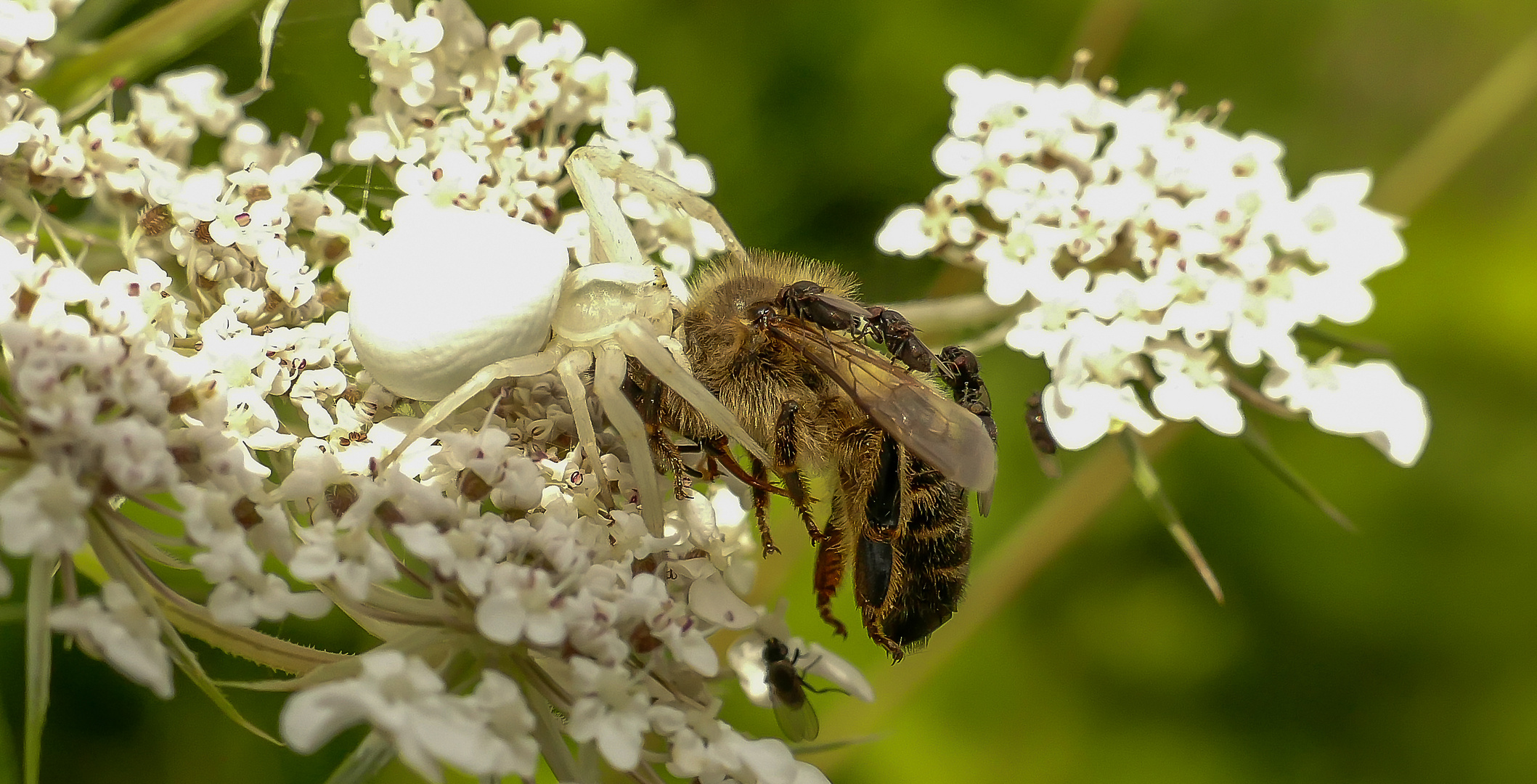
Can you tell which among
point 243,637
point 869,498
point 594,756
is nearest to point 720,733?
point 594,756

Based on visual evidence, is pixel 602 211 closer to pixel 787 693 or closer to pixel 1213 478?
pixel 787 693

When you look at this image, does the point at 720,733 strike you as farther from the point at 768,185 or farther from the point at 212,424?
the point at 768,185

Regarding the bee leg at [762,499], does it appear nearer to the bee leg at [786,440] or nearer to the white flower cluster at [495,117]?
the bee leg at [786,440]

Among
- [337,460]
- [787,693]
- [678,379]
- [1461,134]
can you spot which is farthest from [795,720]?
[1461,134]

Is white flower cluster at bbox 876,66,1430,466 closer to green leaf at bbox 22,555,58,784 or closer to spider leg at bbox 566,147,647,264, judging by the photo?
spider leg at bbox 566,147,647,264

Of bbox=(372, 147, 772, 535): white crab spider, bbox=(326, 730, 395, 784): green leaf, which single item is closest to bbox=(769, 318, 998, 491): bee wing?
bbox=(372, 147, 772, 535): white crab spider

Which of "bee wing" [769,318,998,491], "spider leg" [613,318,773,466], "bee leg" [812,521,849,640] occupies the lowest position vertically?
"bee leg" [812,521,849,640]
